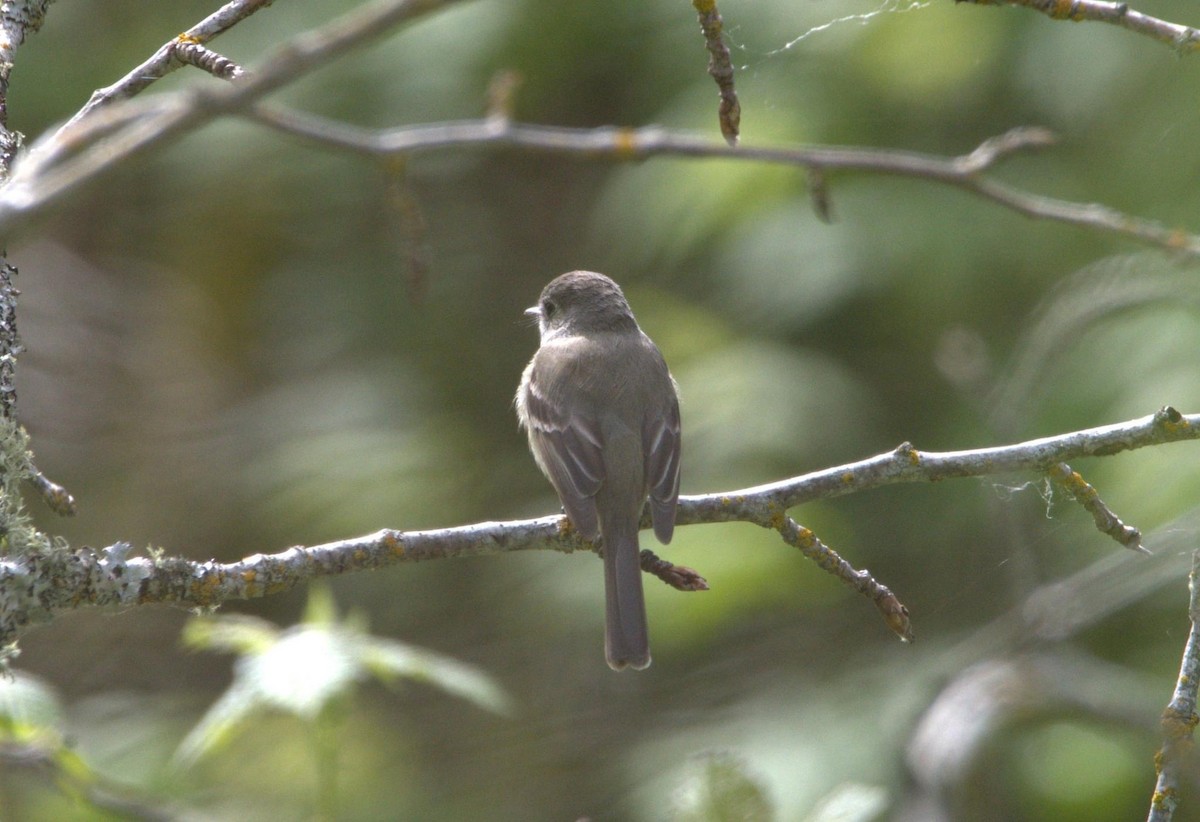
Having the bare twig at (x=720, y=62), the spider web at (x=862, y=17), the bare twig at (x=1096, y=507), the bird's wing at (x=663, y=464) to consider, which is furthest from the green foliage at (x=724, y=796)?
the spider web at (x=862, y=17)

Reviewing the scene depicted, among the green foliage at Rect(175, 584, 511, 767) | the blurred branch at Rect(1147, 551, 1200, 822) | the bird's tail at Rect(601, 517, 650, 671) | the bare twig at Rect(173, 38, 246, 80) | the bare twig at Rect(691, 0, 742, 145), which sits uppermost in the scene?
the bare twig at Rect(173, 38, 246, 80)

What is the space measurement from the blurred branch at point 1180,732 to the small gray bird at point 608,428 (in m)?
1.77

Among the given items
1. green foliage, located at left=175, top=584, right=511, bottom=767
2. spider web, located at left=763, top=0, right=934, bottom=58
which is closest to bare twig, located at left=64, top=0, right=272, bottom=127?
green foliage, located at left=175, top=584, right=511, bottom=767

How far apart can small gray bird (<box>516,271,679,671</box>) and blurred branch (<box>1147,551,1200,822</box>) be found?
1.77m

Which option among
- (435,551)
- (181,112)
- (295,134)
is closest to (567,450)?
(435,551)

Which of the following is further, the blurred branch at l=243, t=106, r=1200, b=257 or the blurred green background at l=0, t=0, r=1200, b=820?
the blurred green background at l=0, t=0, r=1200, b=820

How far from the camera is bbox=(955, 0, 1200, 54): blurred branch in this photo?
2.36m

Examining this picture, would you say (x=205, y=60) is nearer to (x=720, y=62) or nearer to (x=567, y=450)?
(x=720, y=62)

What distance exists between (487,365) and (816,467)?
9.63ft

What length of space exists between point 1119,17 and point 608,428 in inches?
94.1

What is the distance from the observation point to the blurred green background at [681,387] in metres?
4.94

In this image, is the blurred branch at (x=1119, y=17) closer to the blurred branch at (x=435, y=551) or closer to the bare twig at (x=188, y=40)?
the blurred branch at (x=435, y=551)

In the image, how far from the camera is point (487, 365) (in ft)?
27.5

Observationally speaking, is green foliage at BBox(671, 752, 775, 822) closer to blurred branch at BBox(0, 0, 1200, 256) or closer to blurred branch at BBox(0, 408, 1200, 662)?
blurred branch at BBox(0, 408, 1200, 662)
